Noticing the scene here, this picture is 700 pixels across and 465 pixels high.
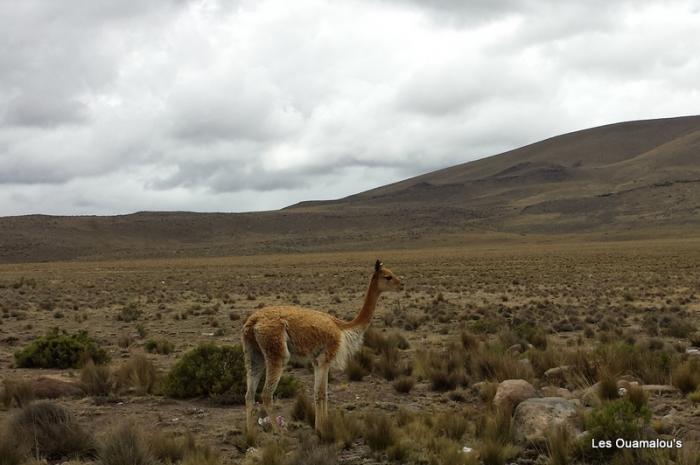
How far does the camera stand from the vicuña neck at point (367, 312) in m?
8.37

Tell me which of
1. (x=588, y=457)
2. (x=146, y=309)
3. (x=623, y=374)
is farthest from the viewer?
(x=146, y=309)

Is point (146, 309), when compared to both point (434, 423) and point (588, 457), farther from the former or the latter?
point (588, 457)

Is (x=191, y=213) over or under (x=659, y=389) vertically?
over

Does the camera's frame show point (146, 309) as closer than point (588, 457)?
No

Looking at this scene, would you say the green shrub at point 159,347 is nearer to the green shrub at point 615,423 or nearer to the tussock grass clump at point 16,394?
the tussock grass clump at point 16,394

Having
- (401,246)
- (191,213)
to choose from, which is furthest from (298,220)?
(401,246)

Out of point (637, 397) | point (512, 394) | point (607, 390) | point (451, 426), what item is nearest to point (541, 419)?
point (451, 426)

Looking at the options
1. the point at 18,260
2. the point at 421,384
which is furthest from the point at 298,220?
the point at 421,384

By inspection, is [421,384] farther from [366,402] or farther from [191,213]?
[191,213]

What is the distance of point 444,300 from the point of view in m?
26.0

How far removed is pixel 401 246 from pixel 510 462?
10051cm

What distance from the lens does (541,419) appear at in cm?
712

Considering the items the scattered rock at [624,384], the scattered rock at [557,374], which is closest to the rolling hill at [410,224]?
the scattered rock at [557,374]

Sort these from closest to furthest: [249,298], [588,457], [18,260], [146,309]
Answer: [588,457] < [146,309] < [249,298] < [18,260]
